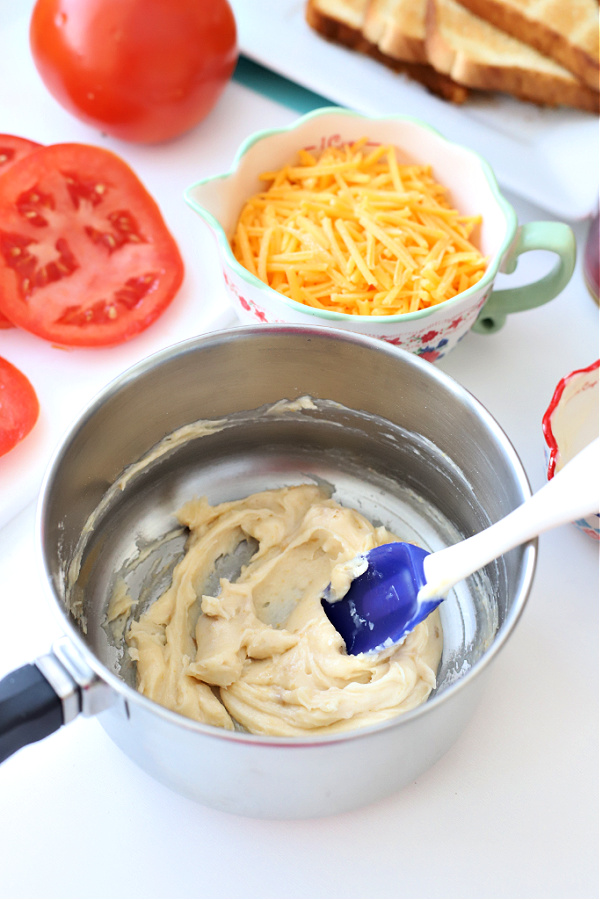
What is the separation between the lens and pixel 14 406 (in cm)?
103

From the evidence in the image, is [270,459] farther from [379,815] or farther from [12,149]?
[12,149]

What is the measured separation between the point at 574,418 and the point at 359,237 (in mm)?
352

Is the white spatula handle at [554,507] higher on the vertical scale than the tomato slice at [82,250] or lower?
lower

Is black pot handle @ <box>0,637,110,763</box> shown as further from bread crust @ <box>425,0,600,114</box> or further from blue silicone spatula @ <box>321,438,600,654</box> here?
bread crust @ <box>425,0,600,114</box>

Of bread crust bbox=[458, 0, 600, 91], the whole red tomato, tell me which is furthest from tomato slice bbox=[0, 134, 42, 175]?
bread crust bbox=[458, 0, 600, 91]

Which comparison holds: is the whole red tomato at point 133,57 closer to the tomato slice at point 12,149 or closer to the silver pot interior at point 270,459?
the tomato slice at point 12,149

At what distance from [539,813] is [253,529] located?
44 centimetres

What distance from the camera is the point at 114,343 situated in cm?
113

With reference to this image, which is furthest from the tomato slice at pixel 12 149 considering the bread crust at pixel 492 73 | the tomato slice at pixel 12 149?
the bread crust at pixel 492 73

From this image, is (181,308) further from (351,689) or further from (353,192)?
(351,689)

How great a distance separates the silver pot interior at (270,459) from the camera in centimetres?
82

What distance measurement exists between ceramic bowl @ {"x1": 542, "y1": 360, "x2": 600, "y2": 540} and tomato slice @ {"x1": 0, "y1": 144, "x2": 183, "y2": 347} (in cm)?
56

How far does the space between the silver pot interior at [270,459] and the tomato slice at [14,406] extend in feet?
0.59

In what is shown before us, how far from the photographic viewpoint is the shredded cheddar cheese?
100 centimetres
